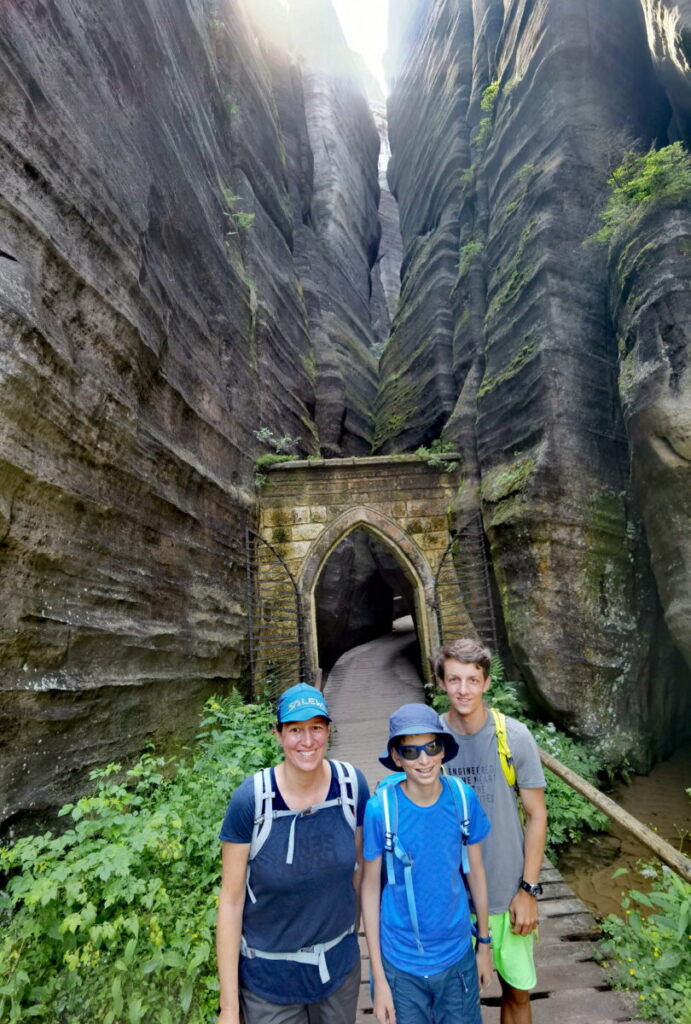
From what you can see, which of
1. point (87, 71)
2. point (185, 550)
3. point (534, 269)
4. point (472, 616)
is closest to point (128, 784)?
point (185, 550)

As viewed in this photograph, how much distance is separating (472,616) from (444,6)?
20.5m

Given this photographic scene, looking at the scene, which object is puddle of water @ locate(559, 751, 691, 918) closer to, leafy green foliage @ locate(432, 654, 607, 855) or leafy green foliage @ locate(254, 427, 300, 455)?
leafy green foliage @ locate(432, 654, 607, 855)

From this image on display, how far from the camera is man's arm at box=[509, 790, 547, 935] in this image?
2.13 meters

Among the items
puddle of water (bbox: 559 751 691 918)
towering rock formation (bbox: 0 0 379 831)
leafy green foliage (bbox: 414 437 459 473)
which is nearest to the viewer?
towering rock formation (bbox: 0 0 379 831)

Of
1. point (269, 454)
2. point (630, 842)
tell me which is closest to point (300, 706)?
point (630, 842)

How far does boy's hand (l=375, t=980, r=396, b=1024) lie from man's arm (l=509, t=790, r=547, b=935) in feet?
2.02

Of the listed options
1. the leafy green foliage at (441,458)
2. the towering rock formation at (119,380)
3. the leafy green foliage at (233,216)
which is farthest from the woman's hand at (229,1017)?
the leafy green foliage at (233,216)

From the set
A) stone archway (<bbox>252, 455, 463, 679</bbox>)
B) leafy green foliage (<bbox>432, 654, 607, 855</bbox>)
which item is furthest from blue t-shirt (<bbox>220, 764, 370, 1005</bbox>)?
stone archway (<bbox>252, 455, 463, 679</bbox>)

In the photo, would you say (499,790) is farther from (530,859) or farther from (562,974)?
(562,974)

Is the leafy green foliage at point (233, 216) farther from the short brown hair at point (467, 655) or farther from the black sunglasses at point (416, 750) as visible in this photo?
the black sunglasses at point (416, 750)

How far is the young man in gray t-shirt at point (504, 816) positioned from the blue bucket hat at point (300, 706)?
653 millimetres

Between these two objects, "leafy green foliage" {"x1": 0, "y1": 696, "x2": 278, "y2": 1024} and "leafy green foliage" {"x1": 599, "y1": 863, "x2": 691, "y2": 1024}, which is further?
"leafy green foliage" {"x1": 599, "y1": 863, "x2": 691, "y2": 1024}

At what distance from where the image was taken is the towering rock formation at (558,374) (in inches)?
281

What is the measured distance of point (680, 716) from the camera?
752 centimetres
